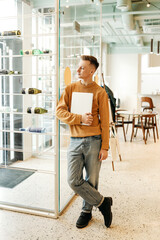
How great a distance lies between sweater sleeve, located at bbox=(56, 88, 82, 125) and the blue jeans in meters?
0.17

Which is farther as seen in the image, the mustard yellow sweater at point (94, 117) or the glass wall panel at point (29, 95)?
the glass wall panel at point (29, 95)

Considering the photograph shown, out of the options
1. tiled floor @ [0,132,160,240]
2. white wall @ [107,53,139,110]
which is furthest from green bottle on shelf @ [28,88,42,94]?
white wall @ [107,53,139,110]

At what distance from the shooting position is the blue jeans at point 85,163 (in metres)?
2.30

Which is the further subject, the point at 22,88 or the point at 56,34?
the point at 22,88

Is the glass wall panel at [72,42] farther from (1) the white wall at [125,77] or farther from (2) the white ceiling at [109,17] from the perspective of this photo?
(1) the white wall at [125,77]

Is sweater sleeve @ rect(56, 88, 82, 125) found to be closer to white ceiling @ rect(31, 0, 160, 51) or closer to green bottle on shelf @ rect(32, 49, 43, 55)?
green bottle on shelf @ rect(32, 49, 43, 55)

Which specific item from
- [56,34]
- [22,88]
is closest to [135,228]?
[22,88]

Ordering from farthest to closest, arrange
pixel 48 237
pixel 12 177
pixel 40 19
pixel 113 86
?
pixel 113 86 < pixel 12 177 < pixel 40 19 < pixel 48 237

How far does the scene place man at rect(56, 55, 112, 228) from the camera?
229cm

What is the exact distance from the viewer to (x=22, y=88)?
8.67 feet

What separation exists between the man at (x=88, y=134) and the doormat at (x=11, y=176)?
0.94 m

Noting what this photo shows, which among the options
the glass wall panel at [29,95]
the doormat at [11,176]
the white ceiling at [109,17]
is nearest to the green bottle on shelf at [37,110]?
the glass wall panel at [29,95]

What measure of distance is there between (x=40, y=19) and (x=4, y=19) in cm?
38

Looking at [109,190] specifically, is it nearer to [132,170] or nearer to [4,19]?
[132,170]
